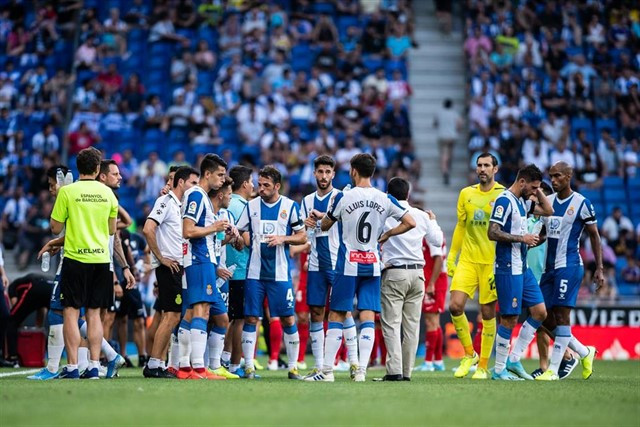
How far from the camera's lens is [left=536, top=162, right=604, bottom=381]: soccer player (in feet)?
47.5

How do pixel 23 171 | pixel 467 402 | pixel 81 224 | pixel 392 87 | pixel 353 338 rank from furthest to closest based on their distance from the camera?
pixel 392 87
pixel 23 171
pixel 353 338
pixel 81 224
pixel 467 402

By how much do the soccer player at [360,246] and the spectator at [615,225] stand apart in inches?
588

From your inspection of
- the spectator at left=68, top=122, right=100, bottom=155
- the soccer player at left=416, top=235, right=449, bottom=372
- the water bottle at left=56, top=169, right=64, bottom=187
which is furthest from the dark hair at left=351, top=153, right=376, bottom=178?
the spectator at left=68, top=122, right=100, bottom=155

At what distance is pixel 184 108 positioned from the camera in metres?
28.8

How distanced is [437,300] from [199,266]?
5.42 metres

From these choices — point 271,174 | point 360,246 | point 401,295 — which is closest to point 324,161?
point 271,174

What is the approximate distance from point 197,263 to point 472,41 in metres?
19.4

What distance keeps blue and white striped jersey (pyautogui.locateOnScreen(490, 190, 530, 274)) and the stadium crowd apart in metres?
11.5

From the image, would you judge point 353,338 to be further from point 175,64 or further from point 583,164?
point 175,64

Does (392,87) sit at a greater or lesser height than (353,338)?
greater

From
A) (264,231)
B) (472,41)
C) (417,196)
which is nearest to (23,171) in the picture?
(417,196)

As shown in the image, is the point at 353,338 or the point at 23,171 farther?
the point at 23,171

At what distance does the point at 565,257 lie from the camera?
1462 centimetres

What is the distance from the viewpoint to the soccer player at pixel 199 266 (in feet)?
43.1
